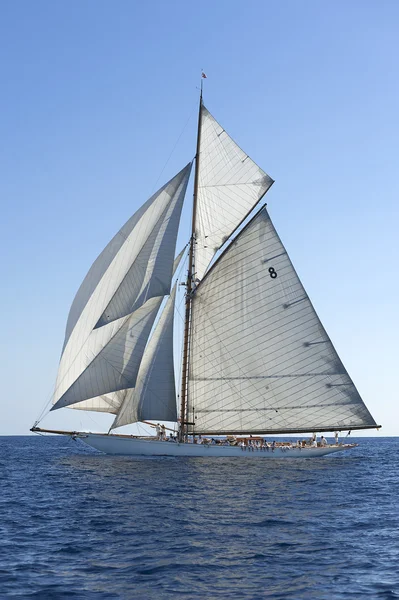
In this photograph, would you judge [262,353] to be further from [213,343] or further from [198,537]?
[198,537]

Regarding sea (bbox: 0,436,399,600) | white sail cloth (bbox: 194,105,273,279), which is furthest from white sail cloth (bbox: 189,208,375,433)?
sea (bbox: 0,436,399,600)

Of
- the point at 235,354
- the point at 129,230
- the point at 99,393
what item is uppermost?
the point at 129,230

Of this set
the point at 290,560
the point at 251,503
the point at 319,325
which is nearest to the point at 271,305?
the point at 319,325

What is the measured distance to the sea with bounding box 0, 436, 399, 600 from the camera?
17.2 meters

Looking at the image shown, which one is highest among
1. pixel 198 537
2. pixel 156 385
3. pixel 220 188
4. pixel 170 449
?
pixel 220 188

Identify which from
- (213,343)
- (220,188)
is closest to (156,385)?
(213,343)

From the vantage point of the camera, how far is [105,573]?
18266 mm

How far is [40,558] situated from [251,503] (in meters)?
12.5

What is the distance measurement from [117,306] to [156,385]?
7.20 m

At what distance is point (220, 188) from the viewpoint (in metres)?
53.8

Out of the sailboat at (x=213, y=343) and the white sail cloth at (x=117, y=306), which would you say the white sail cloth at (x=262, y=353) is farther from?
the white sail cloth at (x=117, y=306)

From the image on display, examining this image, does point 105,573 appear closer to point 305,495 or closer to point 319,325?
point 305,495

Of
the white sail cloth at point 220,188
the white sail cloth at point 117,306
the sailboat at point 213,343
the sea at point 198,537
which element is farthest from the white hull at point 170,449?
the white sail cloth at point 220,188

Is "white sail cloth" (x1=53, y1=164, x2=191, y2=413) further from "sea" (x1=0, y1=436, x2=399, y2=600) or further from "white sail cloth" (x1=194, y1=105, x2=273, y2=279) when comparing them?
"sea" (x1=0, y1=436, x2=399, y2=600)
